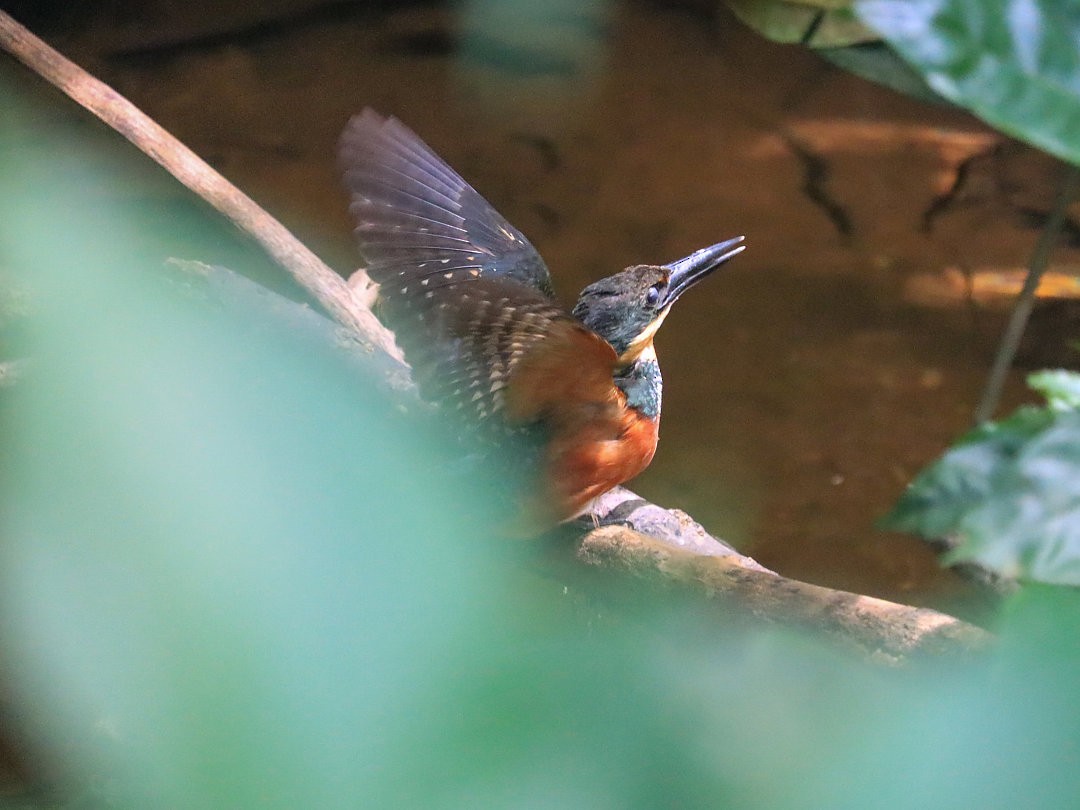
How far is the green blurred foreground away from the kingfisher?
696 millimetres

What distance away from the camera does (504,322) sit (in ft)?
3.79

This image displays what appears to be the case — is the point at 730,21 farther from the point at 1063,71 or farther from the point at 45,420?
the point at 45,420

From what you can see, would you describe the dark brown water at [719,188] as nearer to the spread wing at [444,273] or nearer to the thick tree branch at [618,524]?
the thick tree branch at [618,524]

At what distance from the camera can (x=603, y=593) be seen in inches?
51.4

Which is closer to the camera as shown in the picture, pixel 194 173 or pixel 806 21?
pixel 194 173

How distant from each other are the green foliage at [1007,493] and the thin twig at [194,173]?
52.0 inches

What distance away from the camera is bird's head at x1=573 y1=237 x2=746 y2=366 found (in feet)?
5.71

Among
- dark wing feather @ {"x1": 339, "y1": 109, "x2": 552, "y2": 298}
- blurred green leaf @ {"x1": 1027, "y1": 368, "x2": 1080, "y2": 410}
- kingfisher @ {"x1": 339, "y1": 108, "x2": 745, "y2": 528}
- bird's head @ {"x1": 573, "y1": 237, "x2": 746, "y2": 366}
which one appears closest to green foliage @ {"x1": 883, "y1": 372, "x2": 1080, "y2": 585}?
blurred green leaf @ {"x1": 1027, "y1": 368, "x2": 1080, "y2": 410}

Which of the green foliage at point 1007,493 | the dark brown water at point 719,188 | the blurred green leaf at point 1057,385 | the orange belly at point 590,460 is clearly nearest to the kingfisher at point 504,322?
the orange belly at point 590,460

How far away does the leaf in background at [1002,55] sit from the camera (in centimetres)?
56

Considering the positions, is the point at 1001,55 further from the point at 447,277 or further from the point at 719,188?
the point at 719,188

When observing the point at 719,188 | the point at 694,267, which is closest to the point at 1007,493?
the point at 694,267

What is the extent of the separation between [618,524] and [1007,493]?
1.08 m

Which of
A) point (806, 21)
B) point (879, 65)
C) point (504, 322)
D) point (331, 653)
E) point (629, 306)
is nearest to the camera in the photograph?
point (331, 653)
